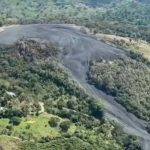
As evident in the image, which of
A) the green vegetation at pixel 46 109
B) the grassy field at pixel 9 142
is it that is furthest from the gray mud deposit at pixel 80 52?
the grassy field at pixel 9 142

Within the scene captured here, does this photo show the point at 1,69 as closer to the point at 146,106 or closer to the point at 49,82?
the point at 49,82

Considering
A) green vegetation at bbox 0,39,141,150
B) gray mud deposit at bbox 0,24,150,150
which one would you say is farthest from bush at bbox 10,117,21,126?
gray mud deposit at bbox 0,24,150,150

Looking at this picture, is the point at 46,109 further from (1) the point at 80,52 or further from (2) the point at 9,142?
(1) the point at 80,52

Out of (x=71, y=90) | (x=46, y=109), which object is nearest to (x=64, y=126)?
(x=46, y=109)

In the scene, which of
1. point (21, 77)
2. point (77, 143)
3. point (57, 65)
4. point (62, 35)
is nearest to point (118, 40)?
point (62, 35)

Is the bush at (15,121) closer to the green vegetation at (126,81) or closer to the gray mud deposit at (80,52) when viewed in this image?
the gray mud deposit at (80,52)
